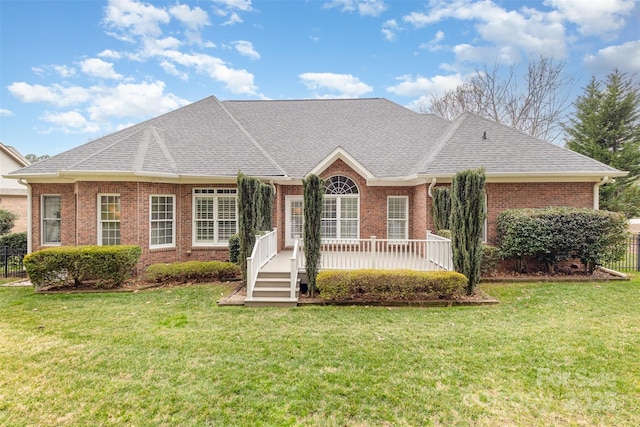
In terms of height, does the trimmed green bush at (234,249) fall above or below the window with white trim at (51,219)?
below

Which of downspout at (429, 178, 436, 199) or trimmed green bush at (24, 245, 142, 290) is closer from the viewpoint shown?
trimmed green bush at (24, 245, 142, 290)

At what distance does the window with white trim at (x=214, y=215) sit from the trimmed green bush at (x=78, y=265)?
278 centimetres

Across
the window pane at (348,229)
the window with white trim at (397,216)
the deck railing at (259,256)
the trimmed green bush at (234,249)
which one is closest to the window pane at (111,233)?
the trimmed green bush at (234,249)

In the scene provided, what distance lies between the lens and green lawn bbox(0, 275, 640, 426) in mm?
3609

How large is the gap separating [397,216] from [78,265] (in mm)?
11588

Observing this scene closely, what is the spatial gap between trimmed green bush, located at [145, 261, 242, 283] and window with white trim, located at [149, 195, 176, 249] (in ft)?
4.39

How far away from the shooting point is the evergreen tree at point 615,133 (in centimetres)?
2127

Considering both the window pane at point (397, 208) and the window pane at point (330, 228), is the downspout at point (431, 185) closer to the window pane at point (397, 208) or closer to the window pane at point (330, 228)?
the window pane at point (397, 208)

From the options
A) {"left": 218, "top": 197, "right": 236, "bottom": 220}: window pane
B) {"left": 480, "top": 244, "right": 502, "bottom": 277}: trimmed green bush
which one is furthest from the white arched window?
{"left": 480, "top": 244, "right": 502, "bottom": 277}: trimmed green bush

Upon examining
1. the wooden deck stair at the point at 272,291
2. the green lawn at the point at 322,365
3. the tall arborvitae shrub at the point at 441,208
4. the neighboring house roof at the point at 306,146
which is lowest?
the green lawn at the point at 322,365

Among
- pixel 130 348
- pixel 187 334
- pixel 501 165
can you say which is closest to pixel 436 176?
pixel 501 165

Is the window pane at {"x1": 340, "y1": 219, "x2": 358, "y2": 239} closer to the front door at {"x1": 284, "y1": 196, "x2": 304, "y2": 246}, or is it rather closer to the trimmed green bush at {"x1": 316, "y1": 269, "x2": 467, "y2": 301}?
the front door at {"x1": 284, "y1": 196, "x2": 304, "y2": 246}

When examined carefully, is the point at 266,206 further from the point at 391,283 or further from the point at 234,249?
the point at 391,283

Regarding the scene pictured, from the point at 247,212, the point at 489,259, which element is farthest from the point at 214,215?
the point at 489,259
